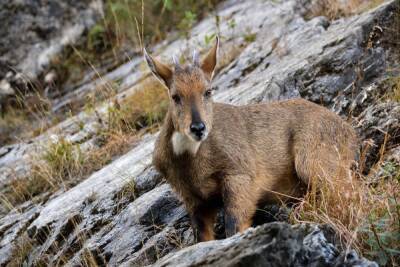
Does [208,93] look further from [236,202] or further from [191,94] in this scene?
[236,202]

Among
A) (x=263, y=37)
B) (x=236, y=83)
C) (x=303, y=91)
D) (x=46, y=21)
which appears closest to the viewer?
(x=303, y=91)

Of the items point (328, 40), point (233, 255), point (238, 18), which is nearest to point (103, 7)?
point (238, 18)

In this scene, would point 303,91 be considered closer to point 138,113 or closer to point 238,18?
point 138,113

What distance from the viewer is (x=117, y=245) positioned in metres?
7.07

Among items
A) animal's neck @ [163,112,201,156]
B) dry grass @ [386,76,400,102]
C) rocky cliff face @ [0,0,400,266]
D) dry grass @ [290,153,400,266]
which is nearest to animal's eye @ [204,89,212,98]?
animal's neck @ [163,112,201,156]

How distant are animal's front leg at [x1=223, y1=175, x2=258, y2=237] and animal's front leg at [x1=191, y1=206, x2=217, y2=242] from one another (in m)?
0.31

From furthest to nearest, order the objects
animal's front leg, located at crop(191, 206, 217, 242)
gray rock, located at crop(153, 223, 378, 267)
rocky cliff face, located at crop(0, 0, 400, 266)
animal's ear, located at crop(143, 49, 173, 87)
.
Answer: animal's ear, located at crop(143, 49, 173, 87), animal's front leg, located at crop(191, 206, 217, 242), rocky cliff face, located at crop(0, 0, 400, 266), gray rock, located at crop(153, 223, 378, 267)

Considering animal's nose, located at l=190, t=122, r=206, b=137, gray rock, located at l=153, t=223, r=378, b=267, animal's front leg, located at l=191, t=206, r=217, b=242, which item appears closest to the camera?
gray rock, located at l=153, t=223, r=378, b=267

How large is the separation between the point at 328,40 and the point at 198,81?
3236 millimetres

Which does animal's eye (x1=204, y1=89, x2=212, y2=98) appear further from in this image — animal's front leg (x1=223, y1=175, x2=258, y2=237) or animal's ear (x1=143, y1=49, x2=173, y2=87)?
animal's front leg (x1=223, y1=175, x2=258, y2=237)

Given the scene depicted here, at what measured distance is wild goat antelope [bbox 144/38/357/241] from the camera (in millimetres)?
6508

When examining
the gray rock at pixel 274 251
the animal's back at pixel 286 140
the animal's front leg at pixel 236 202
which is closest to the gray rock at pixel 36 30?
the animal's back at pixel 286 140

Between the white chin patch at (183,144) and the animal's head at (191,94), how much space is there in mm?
69

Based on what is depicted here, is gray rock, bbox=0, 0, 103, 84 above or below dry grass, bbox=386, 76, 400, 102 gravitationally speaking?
above
